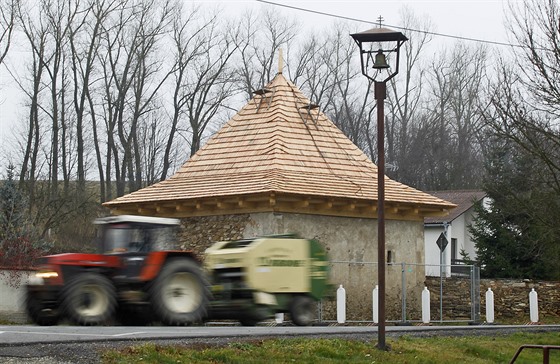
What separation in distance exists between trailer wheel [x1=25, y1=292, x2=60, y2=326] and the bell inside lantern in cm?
739

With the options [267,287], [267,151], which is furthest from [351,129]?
[267,287]

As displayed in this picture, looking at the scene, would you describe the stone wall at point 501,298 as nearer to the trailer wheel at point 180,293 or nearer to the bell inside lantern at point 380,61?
the trailer wheel at point 180,293

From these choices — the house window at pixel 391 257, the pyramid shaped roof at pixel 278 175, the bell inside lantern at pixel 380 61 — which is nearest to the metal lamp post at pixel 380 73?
the bell inside lantern at pixel 380 61

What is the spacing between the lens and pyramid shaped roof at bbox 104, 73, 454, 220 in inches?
1225

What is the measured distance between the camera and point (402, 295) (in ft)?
110

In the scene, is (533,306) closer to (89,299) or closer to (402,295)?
(402,295)

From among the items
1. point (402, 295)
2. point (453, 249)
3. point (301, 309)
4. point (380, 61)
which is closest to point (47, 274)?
point (301, 309)

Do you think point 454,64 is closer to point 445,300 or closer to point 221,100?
point 221,100

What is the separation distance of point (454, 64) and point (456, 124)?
15.0ft

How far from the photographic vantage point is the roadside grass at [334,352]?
13.9 metres

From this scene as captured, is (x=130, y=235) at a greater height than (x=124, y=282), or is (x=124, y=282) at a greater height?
(x=130, y=235)

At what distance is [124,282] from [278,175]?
40.6ft

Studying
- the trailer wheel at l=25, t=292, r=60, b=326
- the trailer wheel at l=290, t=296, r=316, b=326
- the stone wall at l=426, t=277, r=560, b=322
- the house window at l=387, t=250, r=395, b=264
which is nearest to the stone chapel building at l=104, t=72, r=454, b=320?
the house window at l=387, t=250, r=395, b=264

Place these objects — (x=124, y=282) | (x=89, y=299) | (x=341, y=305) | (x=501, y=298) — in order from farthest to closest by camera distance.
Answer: (x=501, y=298) → (x=341, y=305) → (x=124, y=282) → (x=89, y=299)
